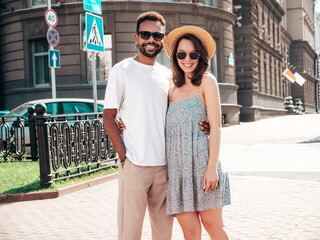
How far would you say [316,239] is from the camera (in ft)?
15.1

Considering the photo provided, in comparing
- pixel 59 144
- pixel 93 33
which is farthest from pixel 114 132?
pixel 93 33

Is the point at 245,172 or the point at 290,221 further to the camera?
the point at 245,172

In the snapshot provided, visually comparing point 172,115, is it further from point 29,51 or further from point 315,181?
point 29,51

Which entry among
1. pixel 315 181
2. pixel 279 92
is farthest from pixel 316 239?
pixel 279 92

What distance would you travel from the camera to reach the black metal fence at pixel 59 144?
747cm

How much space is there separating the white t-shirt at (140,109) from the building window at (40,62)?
19126 millimetres

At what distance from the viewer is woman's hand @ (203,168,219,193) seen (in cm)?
333

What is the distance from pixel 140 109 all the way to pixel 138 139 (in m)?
0.22

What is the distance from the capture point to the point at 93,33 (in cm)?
958

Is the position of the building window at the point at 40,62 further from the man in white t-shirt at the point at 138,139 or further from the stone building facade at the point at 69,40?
the man in white t-shirt at the point at 138,139

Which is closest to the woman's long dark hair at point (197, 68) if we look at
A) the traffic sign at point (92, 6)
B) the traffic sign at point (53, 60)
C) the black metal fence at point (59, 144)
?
the black metal fence at point (59, 144)

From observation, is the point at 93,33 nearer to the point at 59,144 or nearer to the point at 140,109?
the point at 59,144

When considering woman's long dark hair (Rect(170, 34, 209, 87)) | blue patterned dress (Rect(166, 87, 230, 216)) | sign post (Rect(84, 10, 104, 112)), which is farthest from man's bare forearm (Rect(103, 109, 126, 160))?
sign post (Rect(84, 10, 104, 112))

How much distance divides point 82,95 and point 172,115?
17888 mm
